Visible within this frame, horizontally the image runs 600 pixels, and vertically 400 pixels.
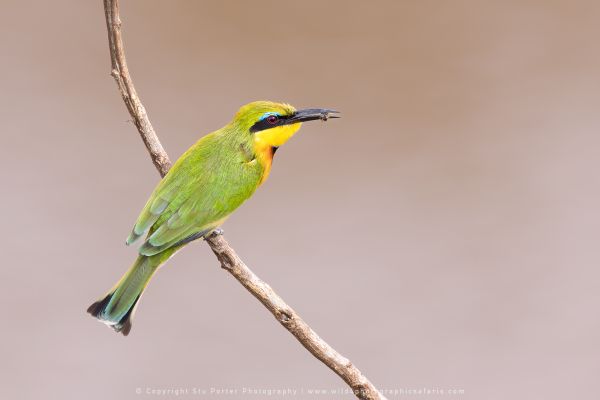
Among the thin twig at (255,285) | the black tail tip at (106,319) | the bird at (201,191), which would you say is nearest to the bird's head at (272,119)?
the bird at (201,191)

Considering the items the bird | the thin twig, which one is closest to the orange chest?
the bird

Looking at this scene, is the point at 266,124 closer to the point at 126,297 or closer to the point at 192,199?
the point at 192,199

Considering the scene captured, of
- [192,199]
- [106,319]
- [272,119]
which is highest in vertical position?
[272,119]

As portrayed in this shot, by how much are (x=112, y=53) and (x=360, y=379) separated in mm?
530

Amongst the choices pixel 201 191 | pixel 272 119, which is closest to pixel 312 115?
pixel 272 119

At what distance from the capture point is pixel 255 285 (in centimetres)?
85

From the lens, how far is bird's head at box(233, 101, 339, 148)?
833mm

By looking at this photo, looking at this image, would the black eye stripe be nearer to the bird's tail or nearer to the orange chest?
the orange chest

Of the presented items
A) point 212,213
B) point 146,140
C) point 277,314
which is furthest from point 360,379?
point 146,140

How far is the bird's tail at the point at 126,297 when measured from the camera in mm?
833

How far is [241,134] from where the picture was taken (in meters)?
0.89

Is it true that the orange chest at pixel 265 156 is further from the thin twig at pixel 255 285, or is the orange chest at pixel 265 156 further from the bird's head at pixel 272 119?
the thin twig at pixel 255 285

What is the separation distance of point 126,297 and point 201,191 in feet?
0.55

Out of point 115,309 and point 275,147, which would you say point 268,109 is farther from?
point 115,309
